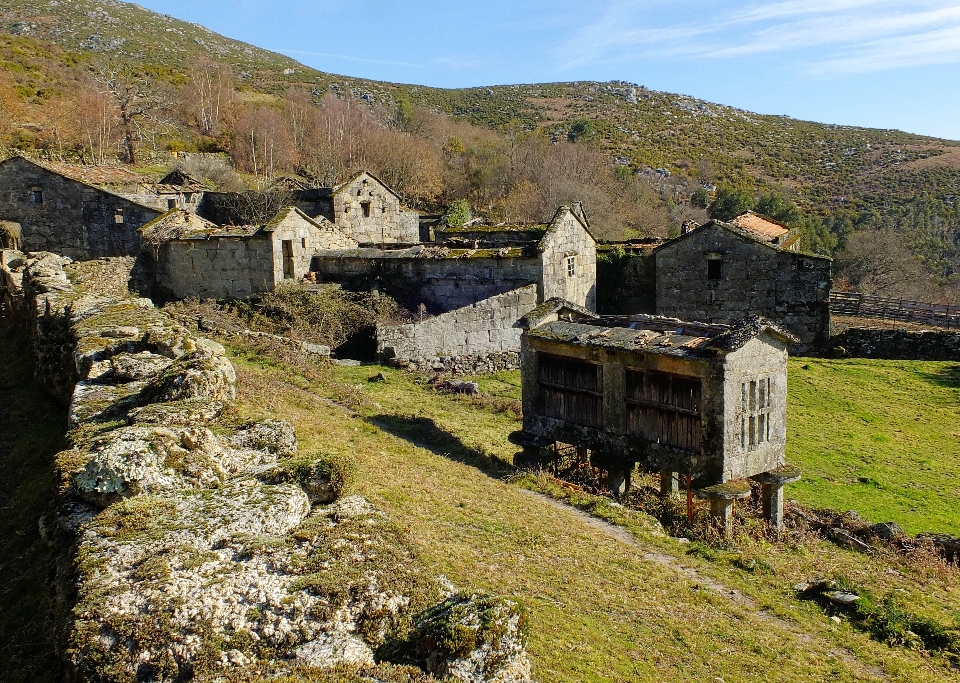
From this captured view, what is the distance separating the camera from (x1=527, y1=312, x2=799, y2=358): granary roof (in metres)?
10.2

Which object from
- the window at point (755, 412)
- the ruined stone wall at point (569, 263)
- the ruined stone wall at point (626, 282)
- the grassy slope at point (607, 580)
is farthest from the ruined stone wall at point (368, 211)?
the window at point (755, 412)

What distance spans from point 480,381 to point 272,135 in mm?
36188

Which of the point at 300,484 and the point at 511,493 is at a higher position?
the point at 300,484

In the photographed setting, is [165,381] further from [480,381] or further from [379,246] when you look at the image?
[379,246]

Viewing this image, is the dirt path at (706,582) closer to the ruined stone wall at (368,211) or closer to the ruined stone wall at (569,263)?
the ruined stone wall at (569,263)

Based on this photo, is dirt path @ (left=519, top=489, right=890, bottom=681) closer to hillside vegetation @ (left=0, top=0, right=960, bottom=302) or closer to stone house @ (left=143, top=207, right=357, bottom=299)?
stone house @ (left=143, top=207, right=357, bottom=299)

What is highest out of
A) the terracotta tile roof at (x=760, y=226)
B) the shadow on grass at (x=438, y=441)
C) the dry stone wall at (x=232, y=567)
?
the terracotta tile roof at (x=760, y=226)

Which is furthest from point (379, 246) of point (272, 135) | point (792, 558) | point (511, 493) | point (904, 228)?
point (904, 228)

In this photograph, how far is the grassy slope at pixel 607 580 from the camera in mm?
5902

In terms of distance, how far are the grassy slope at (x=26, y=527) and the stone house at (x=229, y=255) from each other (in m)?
10.2

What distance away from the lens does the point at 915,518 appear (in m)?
11.7

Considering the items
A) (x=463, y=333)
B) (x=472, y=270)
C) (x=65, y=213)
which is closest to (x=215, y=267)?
(x=65, y=213)

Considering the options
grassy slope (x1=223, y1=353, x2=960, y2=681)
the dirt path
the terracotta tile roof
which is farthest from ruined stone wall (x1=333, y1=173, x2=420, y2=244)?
A: the dirt path

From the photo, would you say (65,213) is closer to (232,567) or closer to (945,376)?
(232,567)
